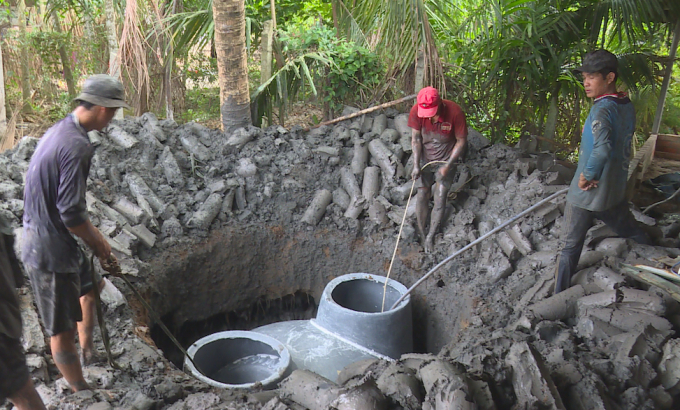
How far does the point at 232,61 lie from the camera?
671cm

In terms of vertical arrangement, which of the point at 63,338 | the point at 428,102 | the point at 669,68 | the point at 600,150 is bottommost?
the point at 63,338

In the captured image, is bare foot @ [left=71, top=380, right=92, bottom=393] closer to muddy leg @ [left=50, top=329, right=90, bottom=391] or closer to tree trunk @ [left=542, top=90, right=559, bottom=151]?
muddy leg @ [left=50, top=329, right=90, bottom=391]

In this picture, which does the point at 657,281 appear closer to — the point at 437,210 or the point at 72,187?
the point at 437,210

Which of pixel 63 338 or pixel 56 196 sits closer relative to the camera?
pixel 56 196

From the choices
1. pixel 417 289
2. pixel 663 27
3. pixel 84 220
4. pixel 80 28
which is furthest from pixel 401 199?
pixel 80 28

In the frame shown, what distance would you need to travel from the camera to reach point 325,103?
764 centimetres

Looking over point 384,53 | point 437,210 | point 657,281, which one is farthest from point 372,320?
point 384,53

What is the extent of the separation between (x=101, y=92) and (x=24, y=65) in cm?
759

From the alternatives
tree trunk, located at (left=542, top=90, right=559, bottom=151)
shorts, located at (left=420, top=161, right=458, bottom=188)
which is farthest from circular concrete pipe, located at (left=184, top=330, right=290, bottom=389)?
tree trunk, located at (left=542, top=90, right=559, bottom=151)

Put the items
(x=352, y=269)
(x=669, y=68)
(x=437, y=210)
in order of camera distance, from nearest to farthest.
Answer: (x=437, y=210) → (x=352, y=269) → (x=669, y=68)

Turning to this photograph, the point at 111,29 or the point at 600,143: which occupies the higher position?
the point at 111,29

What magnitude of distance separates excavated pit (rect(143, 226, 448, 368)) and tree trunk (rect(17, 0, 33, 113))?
559 cm

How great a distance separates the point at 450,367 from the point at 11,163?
4976mm

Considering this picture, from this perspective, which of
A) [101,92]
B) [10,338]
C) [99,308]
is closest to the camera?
[10,338]
